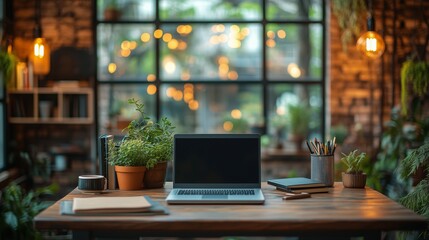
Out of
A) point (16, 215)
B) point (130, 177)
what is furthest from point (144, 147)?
point (16, 215)

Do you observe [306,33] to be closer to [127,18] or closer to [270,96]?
[270,96]

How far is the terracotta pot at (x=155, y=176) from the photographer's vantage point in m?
3.42

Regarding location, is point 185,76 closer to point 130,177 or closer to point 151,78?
point 151,78

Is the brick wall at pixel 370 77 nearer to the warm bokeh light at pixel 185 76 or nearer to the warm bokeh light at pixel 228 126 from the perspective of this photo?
the warm bokeh light at pixel 228 126

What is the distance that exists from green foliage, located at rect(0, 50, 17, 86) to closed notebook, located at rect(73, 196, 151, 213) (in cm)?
307

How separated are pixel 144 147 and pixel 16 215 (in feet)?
7.30

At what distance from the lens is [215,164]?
3.29m

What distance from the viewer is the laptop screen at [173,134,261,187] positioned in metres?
3.29

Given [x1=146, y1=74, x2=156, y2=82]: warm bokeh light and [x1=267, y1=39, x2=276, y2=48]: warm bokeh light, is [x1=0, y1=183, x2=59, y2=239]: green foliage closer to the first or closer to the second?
[x1=146, y1=74, x2=156, y2=82]: warm bokeh light

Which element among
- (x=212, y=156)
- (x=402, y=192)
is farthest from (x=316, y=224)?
(x=402, y=192)

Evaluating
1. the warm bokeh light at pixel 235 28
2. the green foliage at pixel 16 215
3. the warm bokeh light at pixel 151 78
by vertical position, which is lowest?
the green foliage at pixel 16 215

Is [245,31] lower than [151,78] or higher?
higher

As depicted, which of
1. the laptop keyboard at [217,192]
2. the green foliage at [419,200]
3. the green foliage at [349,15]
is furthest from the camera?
the green foliage at [349,15]

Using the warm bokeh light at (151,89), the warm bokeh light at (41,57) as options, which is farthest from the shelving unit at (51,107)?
the warm bokeh light at (151,89)
